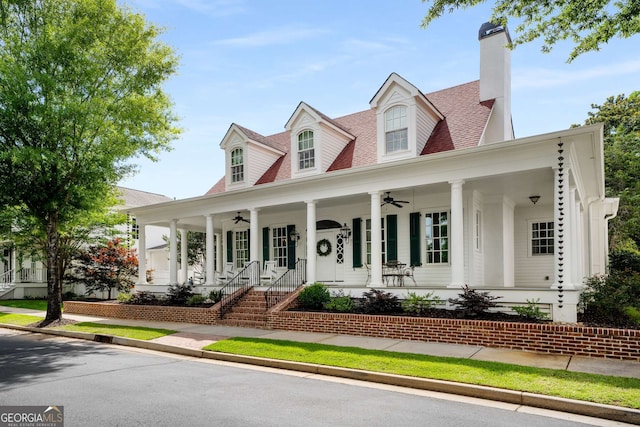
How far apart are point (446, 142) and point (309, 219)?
505cm

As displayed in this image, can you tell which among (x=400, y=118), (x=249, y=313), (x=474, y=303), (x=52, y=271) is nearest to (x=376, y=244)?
(x=474, y=303)

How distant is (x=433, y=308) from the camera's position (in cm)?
1173

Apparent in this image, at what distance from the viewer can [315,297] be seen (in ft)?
43.4

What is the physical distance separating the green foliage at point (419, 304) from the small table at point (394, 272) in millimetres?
2537

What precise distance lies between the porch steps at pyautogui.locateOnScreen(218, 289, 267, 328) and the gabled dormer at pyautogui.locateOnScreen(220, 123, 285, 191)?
204 inches

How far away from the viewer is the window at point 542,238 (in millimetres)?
15273

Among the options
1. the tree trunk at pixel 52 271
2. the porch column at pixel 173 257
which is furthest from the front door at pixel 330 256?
the tree trunk at pixel 52 271

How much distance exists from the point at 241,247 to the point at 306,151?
5.83 meters

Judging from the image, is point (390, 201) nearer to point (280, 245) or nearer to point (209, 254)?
point (280, 245)

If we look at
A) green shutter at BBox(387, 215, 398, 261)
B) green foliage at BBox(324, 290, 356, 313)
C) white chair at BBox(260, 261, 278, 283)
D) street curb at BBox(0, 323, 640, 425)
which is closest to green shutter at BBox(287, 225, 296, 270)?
white chair at BBox(260, 261, 278, 283)

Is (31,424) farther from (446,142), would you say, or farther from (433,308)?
(446,142)

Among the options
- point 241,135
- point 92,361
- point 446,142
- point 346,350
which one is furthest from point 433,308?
point 241,135

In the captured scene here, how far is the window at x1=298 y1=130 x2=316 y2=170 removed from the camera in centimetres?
1684

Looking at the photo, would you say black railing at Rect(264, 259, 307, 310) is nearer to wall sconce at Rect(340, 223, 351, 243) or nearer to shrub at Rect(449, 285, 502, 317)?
wall sconce at Rect(340, 223, 351, 243)
